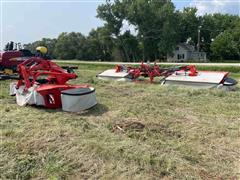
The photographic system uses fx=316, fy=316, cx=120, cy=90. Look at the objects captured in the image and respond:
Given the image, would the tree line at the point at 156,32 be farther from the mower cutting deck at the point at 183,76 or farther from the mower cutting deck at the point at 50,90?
the mower cutting deck at the point at 50,90

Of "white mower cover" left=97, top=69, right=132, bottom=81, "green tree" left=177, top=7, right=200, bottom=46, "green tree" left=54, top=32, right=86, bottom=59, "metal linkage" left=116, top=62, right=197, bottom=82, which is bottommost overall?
"white mower cover" left=97, top=69, right=132, bottom=81

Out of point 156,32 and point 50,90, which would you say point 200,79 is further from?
point 156,32

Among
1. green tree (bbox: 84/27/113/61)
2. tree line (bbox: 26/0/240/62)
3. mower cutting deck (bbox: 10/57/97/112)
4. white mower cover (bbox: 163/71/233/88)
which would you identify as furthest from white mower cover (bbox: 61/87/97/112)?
green tree (bbox: 84/27/113/61)

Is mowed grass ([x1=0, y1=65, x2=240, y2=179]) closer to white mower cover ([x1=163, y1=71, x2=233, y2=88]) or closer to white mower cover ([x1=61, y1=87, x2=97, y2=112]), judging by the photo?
white mower cover ([x1=61, y1=87, x2=97, y2=112])

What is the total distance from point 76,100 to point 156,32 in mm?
36857

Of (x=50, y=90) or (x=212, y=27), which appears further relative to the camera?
(x=212, y=27)

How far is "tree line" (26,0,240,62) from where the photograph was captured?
40250 millimetres

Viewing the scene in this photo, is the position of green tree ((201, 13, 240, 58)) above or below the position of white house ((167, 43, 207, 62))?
above

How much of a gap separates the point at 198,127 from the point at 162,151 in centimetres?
119

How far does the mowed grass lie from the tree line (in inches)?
1392

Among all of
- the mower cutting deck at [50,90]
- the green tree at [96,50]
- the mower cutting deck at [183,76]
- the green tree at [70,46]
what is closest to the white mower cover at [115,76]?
the mower cutting deck at [183,76]

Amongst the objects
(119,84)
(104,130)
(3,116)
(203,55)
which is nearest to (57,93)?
(3,116)

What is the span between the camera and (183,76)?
927 cm

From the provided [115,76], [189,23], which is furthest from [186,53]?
[115,76]
